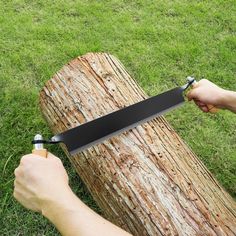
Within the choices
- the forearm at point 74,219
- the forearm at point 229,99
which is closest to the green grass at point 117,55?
the forearm at point 229,99

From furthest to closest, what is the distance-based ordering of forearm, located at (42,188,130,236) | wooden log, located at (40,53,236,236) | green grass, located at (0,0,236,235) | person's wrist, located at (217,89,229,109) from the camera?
green grass, located at (0,0,236,235) < person's wrist, located at (217,89,229,109) < wooden log, located at (40,53,236,236) < forearm, located at (42,188,130,236)

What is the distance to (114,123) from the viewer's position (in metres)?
2.75

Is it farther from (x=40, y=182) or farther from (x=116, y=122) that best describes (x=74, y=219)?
(x=116, y=122)

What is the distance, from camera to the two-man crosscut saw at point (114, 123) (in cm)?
256

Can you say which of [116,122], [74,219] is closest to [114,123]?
[116,122]

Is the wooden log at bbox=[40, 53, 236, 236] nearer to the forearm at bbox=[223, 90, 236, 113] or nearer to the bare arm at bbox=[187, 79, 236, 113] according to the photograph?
the bare arm at bbox=[187, 79, 236, 113]

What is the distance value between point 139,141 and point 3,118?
161 cm

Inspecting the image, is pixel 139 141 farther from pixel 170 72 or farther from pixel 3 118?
pixel 170 72

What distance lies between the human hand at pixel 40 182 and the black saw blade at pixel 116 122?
0.37m

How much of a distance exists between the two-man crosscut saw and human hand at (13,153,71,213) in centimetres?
13

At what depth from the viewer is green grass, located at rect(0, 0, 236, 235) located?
3637 millimetres

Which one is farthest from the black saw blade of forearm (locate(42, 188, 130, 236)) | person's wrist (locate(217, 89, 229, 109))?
forearm (locate(42, 188, 130, 236))

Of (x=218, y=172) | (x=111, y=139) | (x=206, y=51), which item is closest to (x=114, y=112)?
(x=111, y=139)

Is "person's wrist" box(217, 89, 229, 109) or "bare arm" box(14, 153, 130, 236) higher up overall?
"person's wrist" box(217, 89, 229, 109)
